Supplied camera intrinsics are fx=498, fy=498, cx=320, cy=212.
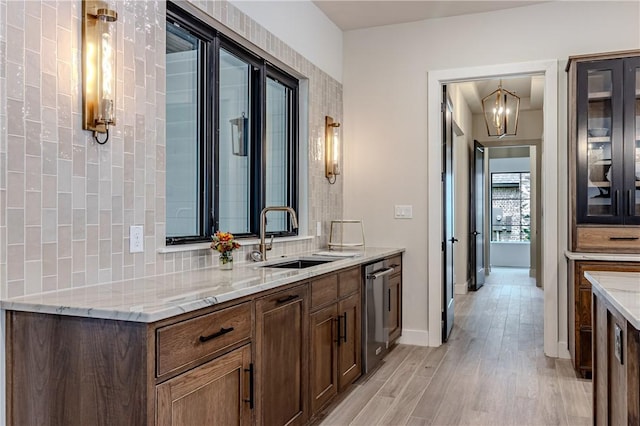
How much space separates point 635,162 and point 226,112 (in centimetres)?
287

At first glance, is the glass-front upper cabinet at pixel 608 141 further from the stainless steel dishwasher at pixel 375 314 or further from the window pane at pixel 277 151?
the window pane at pixel 277 151

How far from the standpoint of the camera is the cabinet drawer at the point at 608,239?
3.50 metres

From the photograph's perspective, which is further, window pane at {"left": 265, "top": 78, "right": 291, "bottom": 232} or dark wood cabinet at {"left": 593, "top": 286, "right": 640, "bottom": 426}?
window pane at {"left": 265, "top": 78, "right": 291, "bottom": 232}

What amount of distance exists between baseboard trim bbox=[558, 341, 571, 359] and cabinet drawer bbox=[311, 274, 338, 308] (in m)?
2.14

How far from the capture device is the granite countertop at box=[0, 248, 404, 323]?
1.52 metres

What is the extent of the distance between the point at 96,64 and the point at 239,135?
140 centimetres

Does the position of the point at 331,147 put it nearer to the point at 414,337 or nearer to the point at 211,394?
the point at 414,337

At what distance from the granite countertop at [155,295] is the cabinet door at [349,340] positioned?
643 millimetres

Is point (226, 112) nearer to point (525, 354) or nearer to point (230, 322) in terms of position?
point (230, 322)

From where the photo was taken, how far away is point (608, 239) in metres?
3.55

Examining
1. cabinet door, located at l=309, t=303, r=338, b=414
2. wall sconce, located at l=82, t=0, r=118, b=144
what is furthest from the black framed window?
cabinet door, located at l=309, t=303, r=338, b=414

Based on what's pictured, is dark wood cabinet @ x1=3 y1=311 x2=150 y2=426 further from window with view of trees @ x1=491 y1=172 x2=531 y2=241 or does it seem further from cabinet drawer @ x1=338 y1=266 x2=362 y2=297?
window with view of trees @ x1=491 y1=172 x2=531 y2=241

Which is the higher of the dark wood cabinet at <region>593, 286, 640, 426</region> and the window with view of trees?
the window with view of trees

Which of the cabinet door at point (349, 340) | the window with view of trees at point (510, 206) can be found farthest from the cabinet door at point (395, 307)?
the window with view of trees at point (510, 206)
